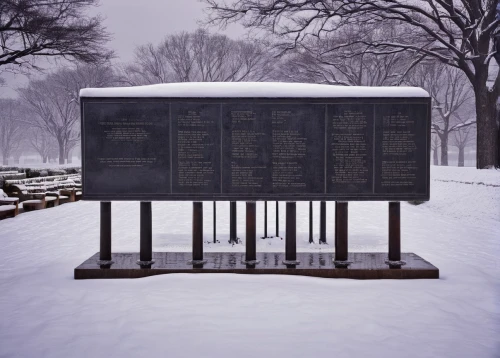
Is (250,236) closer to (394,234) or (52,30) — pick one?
(394,234)

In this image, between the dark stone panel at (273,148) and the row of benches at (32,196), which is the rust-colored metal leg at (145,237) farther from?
the row of benches at (32,196)

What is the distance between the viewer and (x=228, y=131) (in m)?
5.78

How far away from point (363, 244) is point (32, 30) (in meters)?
15.8

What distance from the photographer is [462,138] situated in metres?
58.8

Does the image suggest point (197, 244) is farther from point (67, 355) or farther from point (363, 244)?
point (363, 244)

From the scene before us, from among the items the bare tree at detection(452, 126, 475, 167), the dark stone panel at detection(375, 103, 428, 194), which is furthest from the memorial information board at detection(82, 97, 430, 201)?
the bare tree at detection(452, 126, 475, 167)

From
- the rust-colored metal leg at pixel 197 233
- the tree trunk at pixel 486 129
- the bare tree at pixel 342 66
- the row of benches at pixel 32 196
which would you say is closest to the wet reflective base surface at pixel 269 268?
the rust-colored metal leg at pixel 197 233

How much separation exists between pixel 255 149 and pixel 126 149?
172cm

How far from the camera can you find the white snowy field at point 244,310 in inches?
152

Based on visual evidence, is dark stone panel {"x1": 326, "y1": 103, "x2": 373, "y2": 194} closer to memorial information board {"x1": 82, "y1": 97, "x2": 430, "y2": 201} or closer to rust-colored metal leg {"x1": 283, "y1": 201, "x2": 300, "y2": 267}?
memorial information board {"x1": 82, "y1": 97, "x2": 430, "y2": 201}

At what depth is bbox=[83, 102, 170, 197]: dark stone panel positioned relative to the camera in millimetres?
5773

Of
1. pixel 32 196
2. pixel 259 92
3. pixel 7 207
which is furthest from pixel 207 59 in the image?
pixel 259 92

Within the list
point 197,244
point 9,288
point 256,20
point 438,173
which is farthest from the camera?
point 438,173

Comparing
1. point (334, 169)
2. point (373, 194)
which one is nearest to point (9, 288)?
point (334, 169)
